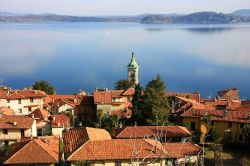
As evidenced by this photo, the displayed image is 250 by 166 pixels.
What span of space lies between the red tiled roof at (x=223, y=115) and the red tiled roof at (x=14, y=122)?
13076mm

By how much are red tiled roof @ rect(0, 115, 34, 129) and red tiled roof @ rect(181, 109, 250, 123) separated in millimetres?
13076

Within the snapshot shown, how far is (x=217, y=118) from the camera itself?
35188 millimetres

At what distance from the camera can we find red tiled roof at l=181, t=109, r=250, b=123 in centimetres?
3441

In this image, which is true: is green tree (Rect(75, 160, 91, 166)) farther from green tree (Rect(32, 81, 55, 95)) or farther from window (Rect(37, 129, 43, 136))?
green tree (Rect(32, 81, 55, 95))

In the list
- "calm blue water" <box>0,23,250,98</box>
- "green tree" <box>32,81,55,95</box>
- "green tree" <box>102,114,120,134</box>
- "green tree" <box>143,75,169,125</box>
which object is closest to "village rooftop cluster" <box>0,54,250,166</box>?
"green tree" <box>102,114,120,134</box>

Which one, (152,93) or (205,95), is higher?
(152,93)

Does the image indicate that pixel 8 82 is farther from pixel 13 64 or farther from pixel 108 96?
pixel 108 96

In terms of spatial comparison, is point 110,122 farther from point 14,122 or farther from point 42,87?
point 42,87

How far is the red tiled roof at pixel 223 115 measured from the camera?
3441 centimetres

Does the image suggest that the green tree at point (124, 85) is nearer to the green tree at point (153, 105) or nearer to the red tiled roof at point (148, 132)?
the green tree at point (153, 105)

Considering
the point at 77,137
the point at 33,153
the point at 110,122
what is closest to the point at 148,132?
the point at 77,137

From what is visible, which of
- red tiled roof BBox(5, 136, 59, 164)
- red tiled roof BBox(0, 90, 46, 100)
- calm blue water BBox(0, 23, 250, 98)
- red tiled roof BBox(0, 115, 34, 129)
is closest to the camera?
red tiled roof BBox(5, 136, 59, 164)

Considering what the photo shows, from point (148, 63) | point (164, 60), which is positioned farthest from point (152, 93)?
point (164, 60)

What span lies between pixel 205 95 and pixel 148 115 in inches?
1880
